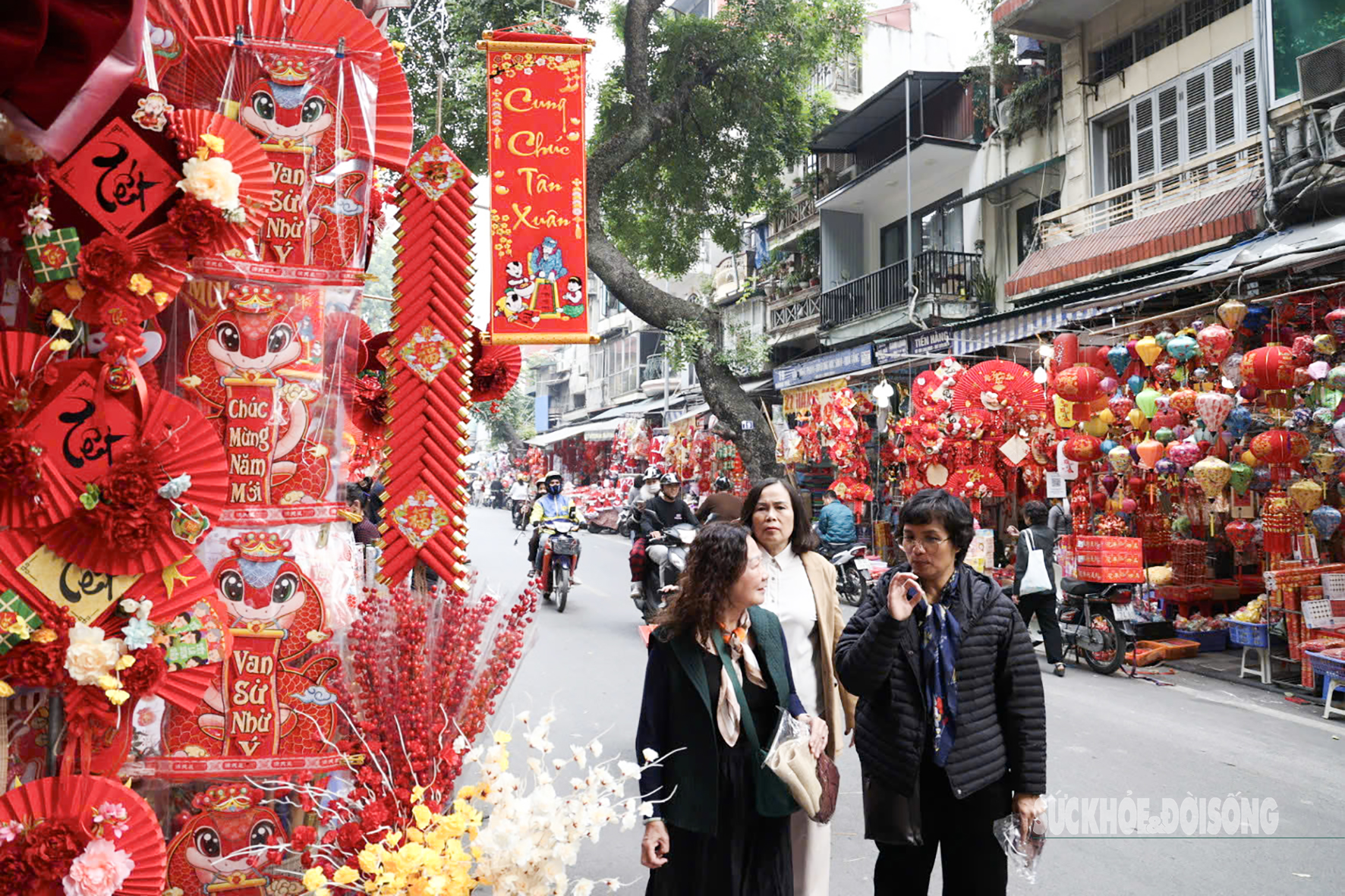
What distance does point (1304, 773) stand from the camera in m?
5.77

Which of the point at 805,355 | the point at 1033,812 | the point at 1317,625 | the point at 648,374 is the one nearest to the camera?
the point at 1033,812

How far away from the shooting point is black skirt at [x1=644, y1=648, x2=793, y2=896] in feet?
8.76

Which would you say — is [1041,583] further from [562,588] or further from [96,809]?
[96,809]

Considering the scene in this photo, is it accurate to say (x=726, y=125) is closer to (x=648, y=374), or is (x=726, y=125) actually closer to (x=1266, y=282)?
(x=1266, y=282)

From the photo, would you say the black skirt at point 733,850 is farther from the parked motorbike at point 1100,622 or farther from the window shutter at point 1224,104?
the window shutter at point 1224,104

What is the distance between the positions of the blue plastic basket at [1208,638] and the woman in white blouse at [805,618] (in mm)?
7694

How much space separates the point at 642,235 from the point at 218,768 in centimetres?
1375

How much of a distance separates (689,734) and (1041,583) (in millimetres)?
6865

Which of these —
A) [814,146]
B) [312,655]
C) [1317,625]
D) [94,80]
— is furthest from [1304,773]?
[814,146]

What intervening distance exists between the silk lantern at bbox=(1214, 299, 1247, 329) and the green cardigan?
21.7 ft

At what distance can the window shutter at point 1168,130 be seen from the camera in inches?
499

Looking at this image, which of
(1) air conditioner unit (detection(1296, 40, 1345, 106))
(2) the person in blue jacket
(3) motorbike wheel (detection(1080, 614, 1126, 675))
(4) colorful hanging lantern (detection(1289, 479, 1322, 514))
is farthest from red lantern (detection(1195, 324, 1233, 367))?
(2) the person in blue jacket

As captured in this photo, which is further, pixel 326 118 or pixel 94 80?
pixel 326 118

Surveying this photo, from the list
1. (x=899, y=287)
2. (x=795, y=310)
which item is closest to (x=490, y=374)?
(x=899, y=287)
